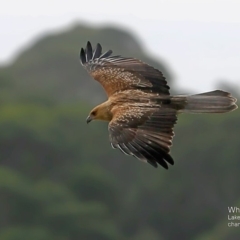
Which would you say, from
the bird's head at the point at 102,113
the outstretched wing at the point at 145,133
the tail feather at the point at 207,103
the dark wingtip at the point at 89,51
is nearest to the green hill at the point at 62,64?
the dark wingtip at the point at 89,51

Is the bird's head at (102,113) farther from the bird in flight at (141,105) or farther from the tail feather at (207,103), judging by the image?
the tail feather at (207,103)

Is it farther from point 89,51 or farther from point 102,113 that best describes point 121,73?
point 89,51

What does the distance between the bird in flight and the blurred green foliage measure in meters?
22.1

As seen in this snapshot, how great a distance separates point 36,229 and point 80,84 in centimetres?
2556

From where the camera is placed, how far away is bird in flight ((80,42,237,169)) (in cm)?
1141

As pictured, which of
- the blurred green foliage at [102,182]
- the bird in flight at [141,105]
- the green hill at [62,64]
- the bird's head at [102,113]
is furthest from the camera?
the green hill at [62,64]

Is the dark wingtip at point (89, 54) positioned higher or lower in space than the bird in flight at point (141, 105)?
higher

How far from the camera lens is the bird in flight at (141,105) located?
11414 millimetres

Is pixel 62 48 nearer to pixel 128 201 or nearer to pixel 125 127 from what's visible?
pixel 128 201

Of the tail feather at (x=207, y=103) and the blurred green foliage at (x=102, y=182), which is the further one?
the blurred green foliage at (x=102, y=182)

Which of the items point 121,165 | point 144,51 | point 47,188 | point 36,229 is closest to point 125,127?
point 36,229

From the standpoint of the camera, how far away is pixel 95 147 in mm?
50938

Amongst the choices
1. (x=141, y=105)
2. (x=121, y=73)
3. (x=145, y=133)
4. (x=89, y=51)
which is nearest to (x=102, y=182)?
(x=89, y=51)

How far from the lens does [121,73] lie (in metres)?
13.6
